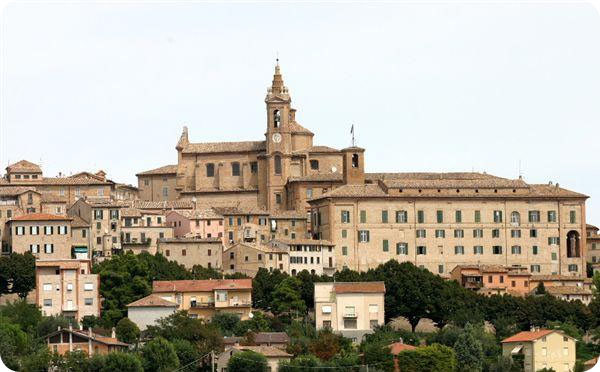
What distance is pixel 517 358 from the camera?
249 feet

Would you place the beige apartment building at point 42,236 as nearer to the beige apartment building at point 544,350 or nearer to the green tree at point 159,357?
the green tree at point 159,357

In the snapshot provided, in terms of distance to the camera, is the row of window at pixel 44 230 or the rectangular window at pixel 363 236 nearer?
the row of window at pixel 44 230

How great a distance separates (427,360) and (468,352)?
3.30 metres

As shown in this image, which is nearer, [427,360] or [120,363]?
[120,363]

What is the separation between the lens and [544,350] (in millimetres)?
76625

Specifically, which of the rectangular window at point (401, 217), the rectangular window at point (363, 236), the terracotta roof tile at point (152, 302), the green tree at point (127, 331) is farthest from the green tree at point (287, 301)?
the rectangular window at point (401, 217)

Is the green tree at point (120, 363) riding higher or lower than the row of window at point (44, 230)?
lower

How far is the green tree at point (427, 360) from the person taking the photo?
72938 mm

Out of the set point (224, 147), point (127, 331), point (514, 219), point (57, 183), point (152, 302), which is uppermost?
point (224, 147)

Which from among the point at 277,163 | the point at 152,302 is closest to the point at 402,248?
the point at 277,163

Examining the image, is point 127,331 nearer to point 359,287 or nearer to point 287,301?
point 287,301

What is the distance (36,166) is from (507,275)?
29.2m

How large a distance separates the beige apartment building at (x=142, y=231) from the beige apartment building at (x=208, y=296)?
10.3m

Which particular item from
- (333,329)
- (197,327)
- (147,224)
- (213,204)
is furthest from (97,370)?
(213,204)
